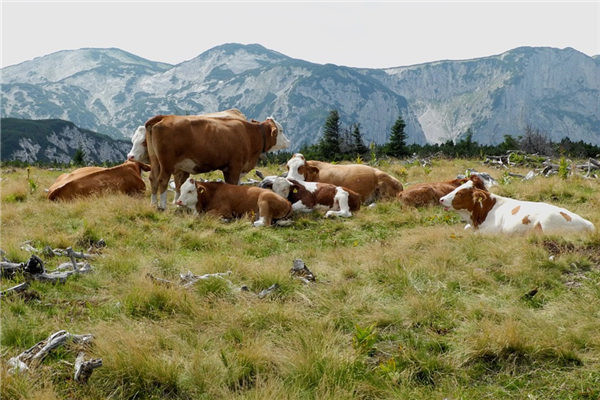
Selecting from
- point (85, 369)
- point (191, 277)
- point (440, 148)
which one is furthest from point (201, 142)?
point (440, 148)

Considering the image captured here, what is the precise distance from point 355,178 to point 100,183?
7008 millimetres

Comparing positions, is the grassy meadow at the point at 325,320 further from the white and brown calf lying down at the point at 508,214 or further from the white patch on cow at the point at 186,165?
the white patch on cow at the point at 186,165

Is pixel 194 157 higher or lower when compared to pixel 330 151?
higher

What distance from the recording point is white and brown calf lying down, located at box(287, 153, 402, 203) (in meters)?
12.5

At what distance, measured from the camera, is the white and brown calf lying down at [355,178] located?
12.5m

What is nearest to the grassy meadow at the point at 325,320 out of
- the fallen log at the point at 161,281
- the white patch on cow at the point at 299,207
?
the fallen log at the point at 161,281

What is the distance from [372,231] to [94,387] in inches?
262

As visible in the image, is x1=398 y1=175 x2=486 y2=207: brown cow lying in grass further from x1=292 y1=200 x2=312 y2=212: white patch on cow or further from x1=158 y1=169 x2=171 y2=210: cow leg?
x1=158 y1=169 x2=171 y2=210: cow leg

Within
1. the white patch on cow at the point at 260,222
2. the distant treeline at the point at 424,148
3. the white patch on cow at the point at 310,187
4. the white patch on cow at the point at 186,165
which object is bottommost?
the distant treeline at the point at 424,148

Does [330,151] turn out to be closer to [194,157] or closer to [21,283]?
[194,157]

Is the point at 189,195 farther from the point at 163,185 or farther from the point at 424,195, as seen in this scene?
the point at 424,195

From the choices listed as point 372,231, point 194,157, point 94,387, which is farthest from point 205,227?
point 94,387

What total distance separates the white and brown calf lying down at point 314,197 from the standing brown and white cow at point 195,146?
1.26m

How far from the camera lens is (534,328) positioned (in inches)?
165
